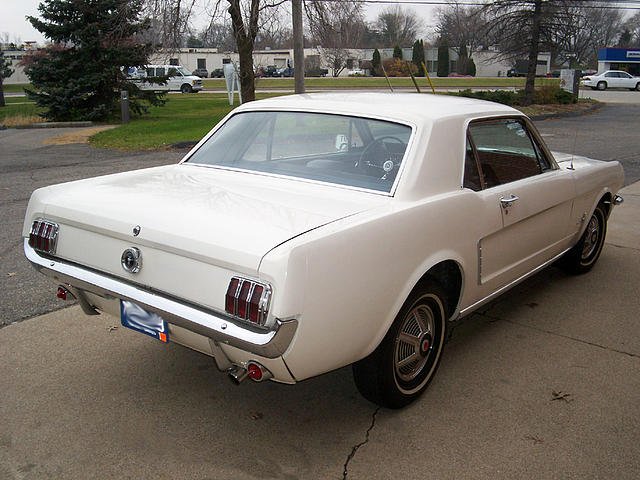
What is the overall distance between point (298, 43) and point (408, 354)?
14.0 m

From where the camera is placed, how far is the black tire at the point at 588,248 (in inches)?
207

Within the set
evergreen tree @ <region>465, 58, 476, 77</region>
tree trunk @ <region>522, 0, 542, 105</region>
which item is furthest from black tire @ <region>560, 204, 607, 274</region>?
evergreen tree @ <region>465, 58, 476, 77</region>

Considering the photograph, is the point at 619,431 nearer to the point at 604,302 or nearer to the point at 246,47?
the point at 604,302

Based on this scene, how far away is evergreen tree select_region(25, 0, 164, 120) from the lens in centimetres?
1966

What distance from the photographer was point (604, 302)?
4832mm

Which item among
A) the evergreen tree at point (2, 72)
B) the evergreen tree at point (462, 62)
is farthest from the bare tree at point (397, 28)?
the evergreen tree at point (2, 72)

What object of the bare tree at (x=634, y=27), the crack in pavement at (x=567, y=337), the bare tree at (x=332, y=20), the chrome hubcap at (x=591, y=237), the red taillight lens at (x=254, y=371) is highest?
the bare tree at (x=634, y=27)

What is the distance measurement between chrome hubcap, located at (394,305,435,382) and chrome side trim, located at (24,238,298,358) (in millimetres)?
881

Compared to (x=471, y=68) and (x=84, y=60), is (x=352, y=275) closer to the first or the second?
(x=84, y=60)

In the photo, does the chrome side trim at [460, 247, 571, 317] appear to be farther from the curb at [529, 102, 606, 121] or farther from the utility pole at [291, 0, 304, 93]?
the curb at [529, 102, 606, 121]

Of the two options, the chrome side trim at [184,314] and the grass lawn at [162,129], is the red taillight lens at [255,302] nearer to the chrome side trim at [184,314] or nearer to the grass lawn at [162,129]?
the chrome side trim at [184,314]

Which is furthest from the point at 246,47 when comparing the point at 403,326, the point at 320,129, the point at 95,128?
the point at 403,326

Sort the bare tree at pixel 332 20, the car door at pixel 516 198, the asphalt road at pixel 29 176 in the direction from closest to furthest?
the car door at pixel 516 198 → the asphalt road at pixel 29 176 → the bare tree at pixel 332 20

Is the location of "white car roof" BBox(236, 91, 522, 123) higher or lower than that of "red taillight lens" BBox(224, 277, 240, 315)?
higher
